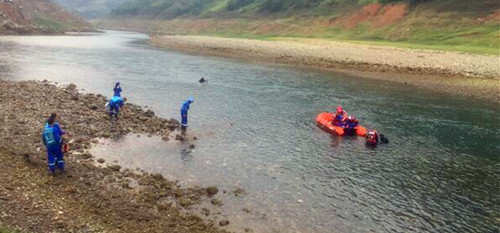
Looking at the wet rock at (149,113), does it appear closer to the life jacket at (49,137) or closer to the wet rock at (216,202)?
the life jacket at (49,137)

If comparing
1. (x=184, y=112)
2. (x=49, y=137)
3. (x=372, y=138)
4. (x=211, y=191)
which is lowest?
(x=211, y=191)

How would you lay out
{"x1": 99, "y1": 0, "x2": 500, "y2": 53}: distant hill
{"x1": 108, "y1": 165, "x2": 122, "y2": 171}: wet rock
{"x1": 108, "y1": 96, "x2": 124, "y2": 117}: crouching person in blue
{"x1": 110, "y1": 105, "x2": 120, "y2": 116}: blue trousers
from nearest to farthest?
1. {"x1": 108, "y1": 165, "x2": 122, "y2": 171}: wet rock
2. {"x1": 108, "y1": 96, "x2": 124, "y2": 117}: crouching person in blue
3. {"x1": 110, "y1": 105, "x2": 120, "y2": 116}: blue trousers
4. {"x1": 99, "y1": 0, "x2": 500, "y2": 53}: distant hill

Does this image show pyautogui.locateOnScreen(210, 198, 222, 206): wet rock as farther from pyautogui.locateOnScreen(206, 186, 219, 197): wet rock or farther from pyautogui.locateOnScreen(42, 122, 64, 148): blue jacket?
pyautogui.locateOnScreen(42, 122, 64, 148): blue jacket

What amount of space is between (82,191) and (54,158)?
100 inches

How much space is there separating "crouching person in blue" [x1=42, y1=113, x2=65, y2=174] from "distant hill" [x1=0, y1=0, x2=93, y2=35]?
11028cm

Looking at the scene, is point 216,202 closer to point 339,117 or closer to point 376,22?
point 339,117

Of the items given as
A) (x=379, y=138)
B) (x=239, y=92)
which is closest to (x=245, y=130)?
(x=379, y=138)

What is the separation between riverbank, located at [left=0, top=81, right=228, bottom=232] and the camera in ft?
48.6

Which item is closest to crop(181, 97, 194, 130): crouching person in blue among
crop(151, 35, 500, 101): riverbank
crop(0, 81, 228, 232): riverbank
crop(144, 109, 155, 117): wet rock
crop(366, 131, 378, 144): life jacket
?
crop(0, 81, 228, 232): riverbank

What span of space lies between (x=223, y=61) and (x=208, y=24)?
9714 cm

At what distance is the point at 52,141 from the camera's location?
18656 millimetres

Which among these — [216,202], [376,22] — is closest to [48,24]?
Answer: [376,22]

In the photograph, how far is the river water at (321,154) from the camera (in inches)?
731

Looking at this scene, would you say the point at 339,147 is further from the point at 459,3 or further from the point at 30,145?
the point at 459,3
